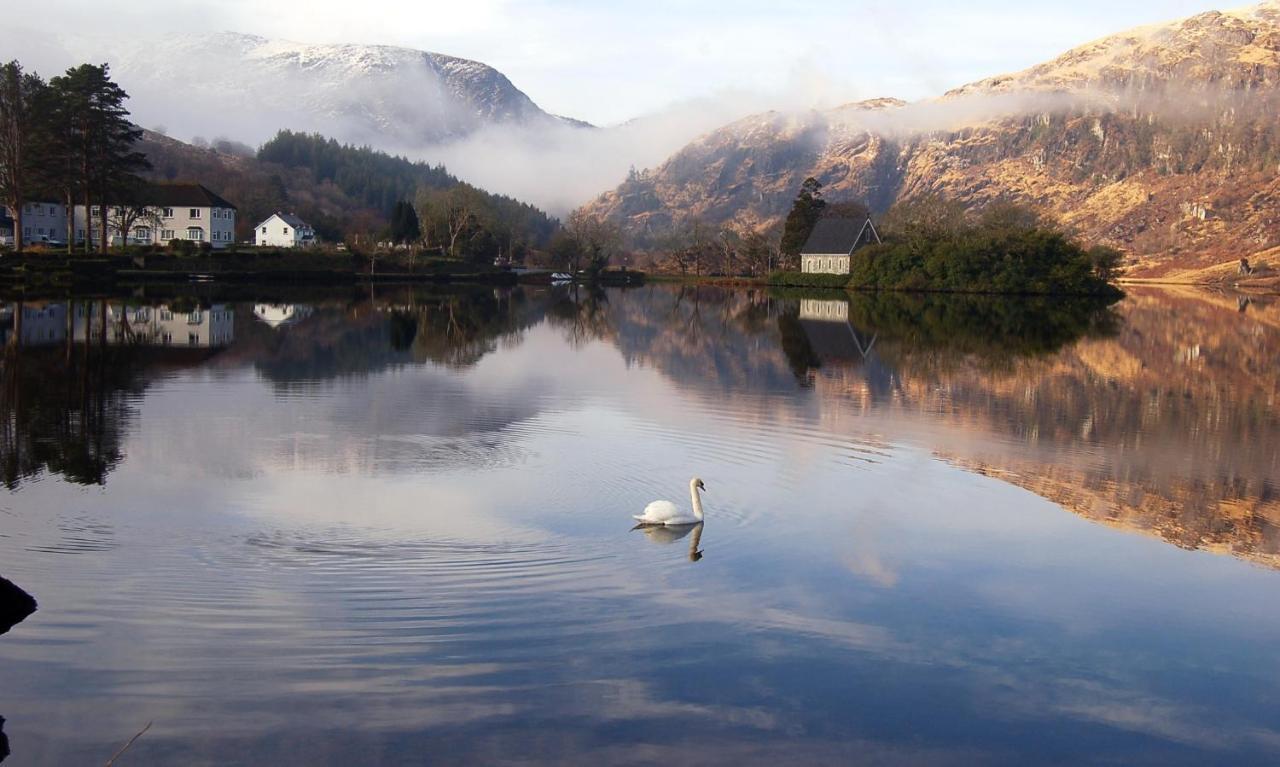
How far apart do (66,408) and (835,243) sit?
10315 centimetres

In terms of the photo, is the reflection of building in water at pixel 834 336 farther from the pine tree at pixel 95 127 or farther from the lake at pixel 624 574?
the pine tree at pixel 95 127

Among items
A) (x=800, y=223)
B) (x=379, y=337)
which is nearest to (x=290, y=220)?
(x=800, y=223)

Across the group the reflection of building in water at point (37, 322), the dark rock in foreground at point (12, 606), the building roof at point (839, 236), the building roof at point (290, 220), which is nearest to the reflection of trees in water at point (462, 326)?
the reflection of building in water at point (37, 322)

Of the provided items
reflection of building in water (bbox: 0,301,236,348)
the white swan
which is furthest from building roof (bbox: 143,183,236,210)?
the white swan

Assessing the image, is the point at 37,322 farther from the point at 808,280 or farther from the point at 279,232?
the point at 279,232

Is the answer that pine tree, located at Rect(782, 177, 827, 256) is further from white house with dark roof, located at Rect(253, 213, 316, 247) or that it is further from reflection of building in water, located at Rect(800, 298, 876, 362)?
reflection of building in water, located at Rect(800, 298, 876, 362)

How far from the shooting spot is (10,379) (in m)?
23.9

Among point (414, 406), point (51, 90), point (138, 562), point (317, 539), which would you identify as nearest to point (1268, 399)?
point (414, 406)

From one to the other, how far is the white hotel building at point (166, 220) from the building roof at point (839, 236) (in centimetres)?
5865

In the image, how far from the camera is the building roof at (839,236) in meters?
117

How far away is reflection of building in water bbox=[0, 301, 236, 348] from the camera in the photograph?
34.3 m

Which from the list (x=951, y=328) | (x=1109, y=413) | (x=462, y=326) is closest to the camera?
(x=1109, y=413)

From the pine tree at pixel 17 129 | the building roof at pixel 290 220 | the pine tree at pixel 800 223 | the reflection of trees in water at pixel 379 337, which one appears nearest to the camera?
the reflection of trees in water at pixel 379 337

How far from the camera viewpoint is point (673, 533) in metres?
13.0
